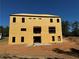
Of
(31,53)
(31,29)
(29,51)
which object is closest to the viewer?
(31,53)

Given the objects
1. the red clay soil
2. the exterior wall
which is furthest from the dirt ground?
the exterior wall

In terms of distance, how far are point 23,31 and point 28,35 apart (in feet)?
6.80

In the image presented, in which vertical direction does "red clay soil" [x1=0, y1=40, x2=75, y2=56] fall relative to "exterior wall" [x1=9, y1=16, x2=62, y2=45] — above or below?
below

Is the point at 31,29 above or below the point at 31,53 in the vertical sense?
above

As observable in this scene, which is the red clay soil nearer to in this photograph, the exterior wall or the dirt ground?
the dirt ground

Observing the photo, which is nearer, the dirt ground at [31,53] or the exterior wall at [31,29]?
the dirt ground at [31,53]

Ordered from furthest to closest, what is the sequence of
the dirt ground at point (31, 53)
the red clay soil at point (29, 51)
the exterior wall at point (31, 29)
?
the exterior wall at point (31, 29) → the red clay soil at point (29, 51) → the dirt ground at point (31, 53)

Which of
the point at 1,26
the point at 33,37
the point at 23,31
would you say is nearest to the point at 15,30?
the point at 23,31

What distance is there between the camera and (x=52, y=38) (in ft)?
155

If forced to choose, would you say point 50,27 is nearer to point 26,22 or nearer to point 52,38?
point 52,38

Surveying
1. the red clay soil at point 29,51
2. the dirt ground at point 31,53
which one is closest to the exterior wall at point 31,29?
the red clay soil at point 29,51

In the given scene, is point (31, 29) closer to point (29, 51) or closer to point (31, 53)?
point (29, 51)

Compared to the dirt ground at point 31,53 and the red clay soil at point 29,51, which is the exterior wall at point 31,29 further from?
the dirt ground at point 31,53

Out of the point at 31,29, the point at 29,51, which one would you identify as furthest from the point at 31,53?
the point at 31,29
